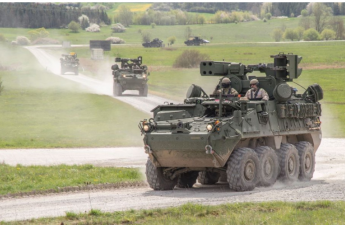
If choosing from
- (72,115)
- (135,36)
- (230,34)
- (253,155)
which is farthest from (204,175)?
(135,36)

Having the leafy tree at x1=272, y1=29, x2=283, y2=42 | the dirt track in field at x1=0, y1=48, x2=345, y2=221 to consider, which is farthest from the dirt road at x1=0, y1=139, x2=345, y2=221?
the leafy tree at x1=272, y1=29, x2=283, y2=42

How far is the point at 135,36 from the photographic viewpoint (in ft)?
452

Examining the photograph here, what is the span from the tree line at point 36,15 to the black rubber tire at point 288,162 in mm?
112645

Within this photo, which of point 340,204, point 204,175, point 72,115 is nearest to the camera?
point 340,204

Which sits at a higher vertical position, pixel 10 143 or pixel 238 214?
pixel 238 214

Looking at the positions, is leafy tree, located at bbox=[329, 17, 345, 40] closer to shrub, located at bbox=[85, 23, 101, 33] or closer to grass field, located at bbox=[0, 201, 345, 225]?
grass field, located at bbox=[0, 201, 345, 225]

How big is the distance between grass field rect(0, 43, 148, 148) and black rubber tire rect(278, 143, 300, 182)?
14.9 meters

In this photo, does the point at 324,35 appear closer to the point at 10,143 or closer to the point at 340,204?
the point at 10,143

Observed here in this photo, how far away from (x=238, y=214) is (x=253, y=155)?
4.69 meters

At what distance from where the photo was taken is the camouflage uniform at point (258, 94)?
22.0m

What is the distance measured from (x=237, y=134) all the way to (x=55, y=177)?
6376 mm

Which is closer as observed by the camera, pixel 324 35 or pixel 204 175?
pixel 204 175

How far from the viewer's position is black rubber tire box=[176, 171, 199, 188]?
22094mm

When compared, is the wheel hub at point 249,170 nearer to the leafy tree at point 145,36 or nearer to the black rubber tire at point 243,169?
the black rubber tire at point 243,169
